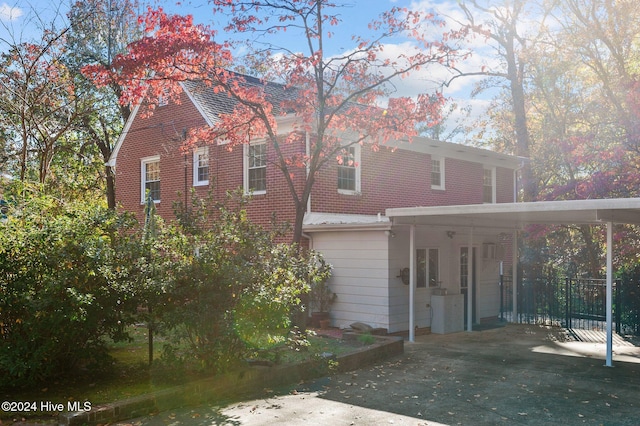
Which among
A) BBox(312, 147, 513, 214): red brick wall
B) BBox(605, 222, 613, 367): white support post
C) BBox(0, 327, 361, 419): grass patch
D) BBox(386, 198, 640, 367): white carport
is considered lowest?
BBox(0, 327, 361, 419): grass patch

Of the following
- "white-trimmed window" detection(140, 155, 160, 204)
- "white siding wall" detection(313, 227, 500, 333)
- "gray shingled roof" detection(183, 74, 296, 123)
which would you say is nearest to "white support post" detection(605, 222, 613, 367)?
"white siding wall" detection(313, 227, 500, 333)

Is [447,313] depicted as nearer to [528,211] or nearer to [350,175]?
[528,211]

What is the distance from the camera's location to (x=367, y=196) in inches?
708

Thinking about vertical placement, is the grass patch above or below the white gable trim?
below

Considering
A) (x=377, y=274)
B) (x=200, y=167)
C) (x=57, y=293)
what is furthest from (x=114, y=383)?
(x=200, y=167)

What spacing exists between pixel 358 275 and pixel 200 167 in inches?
285

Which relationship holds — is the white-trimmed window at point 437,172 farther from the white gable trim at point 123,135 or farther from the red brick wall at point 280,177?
the white gable trim at point 123,135

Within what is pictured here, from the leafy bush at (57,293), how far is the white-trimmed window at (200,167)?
9.95 metres

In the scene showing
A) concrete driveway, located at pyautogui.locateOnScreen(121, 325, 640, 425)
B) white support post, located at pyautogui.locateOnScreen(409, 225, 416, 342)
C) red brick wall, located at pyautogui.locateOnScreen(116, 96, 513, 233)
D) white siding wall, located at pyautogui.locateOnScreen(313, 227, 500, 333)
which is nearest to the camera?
concrete driveway, located at pyautogui.locateOnScreen(121, 325, 640, 425)

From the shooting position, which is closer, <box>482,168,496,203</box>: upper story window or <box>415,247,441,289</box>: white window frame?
<box>415,247,441,289</box>: white window frame

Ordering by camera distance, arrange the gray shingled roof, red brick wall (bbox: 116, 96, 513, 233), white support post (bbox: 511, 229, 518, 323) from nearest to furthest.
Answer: red brick wall (bbox: 116, 96, 513, 233)
white support post (bbox: 511, 229, 518, 323)
the gray shingled roof

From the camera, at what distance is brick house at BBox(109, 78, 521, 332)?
14.5 m

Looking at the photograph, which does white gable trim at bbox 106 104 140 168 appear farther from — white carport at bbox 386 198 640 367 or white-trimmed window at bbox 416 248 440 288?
white carport at bbox 386 198 640 367

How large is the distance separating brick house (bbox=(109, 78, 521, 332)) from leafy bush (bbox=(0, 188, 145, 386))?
363 cm
